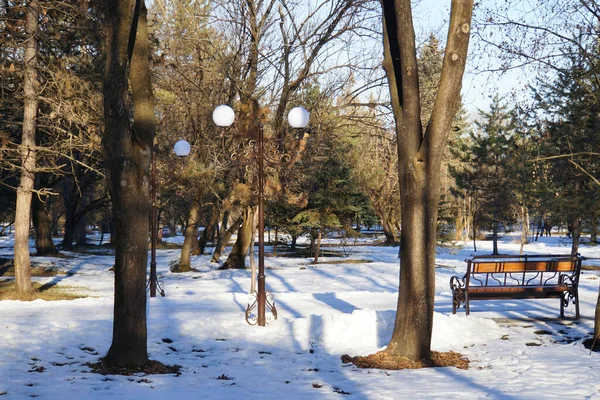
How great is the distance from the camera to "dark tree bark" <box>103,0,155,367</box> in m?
7.62

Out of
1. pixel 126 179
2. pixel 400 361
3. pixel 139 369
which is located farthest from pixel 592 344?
pixel 126 179

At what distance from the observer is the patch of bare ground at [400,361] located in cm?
810

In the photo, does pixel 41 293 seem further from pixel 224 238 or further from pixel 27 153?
pixel 224 238

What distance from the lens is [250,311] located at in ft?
37.1

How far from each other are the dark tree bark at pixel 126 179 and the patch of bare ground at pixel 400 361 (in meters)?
2.72

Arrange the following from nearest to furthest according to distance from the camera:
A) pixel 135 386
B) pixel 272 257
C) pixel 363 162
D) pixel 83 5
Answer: pixel 135 386
pixel 83 5
pixel 272 257
pixel 363 162

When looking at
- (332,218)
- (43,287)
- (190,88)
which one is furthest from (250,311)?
(332,218)

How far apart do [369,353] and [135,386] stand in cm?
340

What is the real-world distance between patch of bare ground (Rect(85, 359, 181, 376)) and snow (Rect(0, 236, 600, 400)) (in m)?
0.23

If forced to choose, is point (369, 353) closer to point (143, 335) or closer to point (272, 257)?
point (143, 335)

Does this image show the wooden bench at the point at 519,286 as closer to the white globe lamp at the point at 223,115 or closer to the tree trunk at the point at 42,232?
the white globe lamp at the point at 223,115

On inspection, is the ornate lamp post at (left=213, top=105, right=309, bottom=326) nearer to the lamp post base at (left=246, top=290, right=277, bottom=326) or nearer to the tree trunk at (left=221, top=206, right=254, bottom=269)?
the lamp post base at (left=246, top=290, right=277, bottom=326)

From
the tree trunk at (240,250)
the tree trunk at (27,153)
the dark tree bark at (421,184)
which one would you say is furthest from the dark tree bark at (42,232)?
the dark tree bark at (421,184)

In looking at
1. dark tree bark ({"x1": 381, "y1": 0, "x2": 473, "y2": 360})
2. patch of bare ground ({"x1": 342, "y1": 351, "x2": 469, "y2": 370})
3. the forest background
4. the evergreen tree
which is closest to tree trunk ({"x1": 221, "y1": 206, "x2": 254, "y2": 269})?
the forest background
